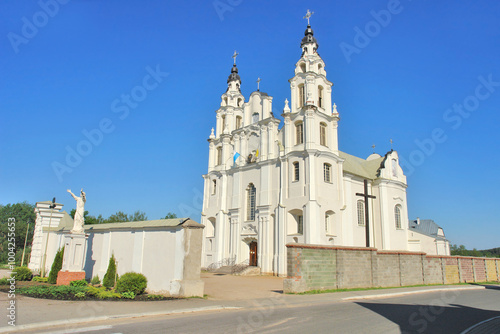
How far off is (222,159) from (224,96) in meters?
8.17

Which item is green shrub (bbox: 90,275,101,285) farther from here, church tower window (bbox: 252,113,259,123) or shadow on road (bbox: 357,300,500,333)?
church tower window (bbox: 252,113,259,123)

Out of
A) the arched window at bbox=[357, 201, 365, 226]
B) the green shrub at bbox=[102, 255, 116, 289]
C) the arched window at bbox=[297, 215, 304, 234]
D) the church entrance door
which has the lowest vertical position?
the green shrub at bbox=[102, 255, 116, 289]

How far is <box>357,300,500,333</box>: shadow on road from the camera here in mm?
8648

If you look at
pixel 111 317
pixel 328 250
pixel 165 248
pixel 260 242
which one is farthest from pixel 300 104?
pixel 111 317

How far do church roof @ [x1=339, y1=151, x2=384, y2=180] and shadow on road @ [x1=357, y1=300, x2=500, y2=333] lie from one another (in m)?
24.0

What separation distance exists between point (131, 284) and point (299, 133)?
72.8ft

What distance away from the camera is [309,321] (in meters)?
9.05

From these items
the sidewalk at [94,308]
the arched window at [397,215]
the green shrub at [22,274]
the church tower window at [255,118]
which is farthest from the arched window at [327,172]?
the green shrub at [22,274]

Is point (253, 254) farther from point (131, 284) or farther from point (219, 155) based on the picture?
point (131, 284)

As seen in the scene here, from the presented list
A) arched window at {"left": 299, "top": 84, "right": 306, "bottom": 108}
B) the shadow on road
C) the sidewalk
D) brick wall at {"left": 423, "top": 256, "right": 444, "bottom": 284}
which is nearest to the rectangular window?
arched window at {"left": 299, "top": 84, "right": 306, "bottom": 108}

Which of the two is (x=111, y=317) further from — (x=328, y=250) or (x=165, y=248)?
(x=328, y=250)

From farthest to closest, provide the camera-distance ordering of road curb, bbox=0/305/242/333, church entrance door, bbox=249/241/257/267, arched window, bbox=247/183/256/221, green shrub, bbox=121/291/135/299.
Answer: arched window, bbox=247/183/256/221, church entrance door, bbox=249/241/257/267, green shrub, bbox=121/291/135/299, road curb, bbox=0/305/242/333

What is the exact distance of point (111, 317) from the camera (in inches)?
343

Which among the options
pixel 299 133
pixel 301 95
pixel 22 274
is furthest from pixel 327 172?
pixel 22 274
